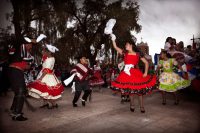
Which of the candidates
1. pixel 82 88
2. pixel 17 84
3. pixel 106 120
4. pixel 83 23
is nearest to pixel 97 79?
pixel 82 88

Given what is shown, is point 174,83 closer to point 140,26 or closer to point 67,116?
point 67,116

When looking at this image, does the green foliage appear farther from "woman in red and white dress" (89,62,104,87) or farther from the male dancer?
the male dancer

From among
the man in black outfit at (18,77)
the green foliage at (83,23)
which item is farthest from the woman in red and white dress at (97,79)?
the green foliage at (83,23)

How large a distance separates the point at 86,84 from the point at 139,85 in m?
2.29

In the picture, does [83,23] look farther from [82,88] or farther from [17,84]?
[17,84]

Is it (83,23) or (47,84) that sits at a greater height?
(83,23)

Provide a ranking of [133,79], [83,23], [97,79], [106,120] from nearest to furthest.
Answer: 1. [106,120]
2. [133,79]
3. [97,79]
4. [83,23]

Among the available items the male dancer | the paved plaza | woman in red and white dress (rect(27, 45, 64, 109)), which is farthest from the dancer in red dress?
woman in red and white dress (rect(27, 45, 64, 109))

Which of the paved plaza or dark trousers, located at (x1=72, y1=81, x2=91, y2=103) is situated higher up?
dark trousers, located at (x1=72, y1=81, x2=91, y2=103)

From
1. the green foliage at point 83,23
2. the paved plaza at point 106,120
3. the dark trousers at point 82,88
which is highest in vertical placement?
the green foliage at point 83,23

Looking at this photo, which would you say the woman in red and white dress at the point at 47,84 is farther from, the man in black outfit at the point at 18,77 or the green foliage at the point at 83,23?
the green foliage at the point at 83,23

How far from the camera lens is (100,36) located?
21.6 metres

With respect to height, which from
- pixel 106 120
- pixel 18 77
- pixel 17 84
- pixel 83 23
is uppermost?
pixel 83 23

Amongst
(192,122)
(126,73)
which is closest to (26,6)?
(126,73)
